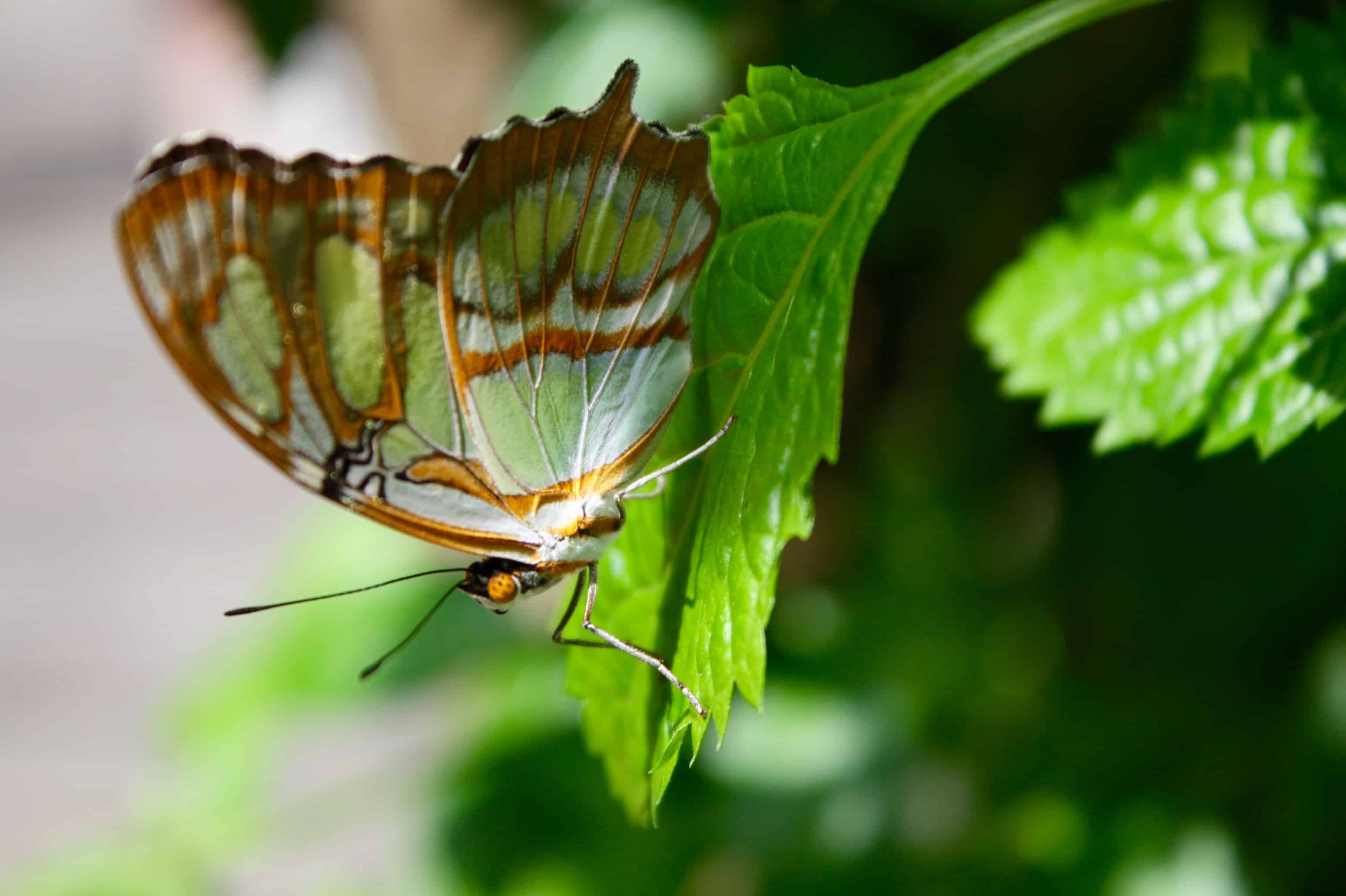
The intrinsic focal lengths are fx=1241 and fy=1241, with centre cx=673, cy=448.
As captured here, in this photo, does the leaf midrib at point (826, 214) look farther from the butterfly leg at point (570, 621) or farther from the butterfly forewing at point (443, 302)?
the butterfly leg at point (570, 621)

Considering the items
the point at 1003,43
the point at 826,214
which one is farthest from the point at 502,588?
the point at 1003,43

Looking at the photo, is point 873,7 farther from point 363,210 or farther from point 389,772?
point 389,772

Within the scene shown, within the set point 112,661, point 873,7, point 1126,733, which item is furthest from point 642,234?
point 112,661

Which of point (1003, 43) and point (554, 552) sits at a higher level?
point (1003, 43)

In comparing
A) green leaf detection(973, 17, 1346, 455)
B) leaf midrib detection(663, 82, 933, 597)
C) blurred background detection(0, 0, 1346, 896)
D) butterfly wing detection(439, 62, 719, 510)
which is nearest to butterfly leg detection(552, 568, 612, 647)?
butterfly wing detection(439, 62, 719, 510)

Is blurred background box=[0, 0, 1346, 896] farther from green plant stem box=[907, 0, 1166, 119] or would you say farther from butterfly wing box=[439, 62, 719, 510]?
butterfly wing box=[439, 62, 719, 510]

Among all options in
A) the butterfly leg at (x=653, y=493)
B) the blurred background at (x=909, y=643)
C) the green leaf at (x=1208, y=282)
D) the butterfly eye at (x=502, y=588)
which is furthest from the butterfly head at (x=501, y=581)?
the blurred background at (x=909, y=643)

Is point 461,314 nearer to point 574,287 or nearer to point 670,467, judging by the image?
point 574,287
